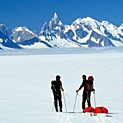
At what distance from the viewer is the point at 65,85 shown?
920 inches

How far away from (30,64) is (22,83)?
30.1ft

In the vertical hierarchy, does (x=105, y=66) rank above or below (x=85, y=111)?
above

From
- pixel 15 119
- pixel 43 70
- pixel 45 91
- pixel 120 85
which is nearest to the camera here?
pixel 15 119

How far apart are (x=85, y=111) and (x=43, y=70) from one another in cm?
2008

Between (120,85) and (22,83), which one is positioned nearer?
(120,85)

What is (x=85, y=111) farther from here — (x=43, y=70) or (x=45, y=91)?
(x=43, y=70)

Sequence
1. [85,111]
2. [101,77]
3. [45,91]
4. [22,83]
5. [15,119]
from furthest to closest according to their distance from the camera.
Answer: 1. [101,77]
2. [22,83]
3. [45,91]
4. [85,111]
5. [15,119]

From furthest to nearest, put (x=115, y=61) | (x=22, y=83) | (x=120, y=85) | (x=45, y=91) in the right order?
(x=115, y=61) → (x=22, y=83) → (x=120, y=85) → (x=45, y=91)

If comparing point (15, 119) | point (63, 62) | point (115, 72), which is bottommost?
point (15, 119)

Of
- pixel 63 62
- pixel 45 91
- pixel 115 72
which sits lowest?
pixel 45 91

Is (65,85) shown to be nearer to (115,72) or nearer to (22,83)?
(22,83)

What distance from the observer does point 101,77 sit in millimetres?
25859

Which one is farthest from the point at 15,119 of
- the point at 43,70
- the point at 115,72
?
the point at 43,70

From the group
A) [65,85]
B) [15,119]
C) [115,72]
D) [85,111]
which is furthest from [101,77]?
[15,119]
